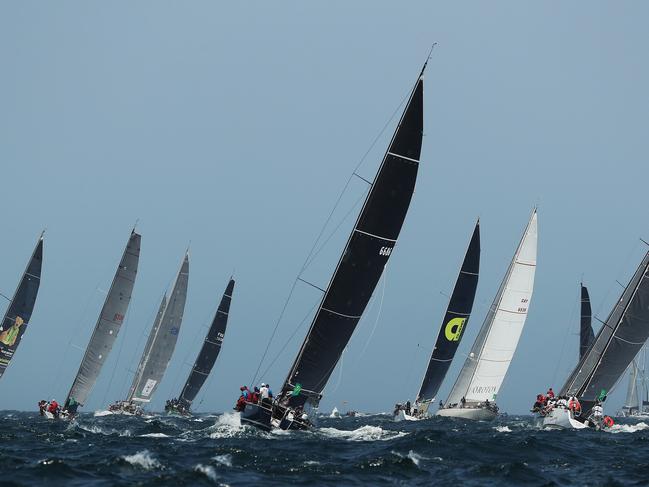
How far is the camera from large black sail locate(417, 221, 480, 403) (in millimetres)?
53094

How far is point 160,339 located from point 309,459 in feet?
137

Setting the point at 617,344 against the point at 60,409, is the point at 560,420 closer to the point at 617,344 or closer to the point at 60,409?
the point at 617,344

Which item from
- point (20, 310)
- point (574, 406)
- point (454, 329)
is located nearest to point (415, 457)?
point (574, 406)

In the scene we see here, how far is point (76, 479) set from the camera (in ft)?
60.2

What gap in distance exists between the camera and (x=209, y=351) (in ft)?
213

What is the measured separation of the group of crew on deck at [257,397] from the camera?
30.6 meters

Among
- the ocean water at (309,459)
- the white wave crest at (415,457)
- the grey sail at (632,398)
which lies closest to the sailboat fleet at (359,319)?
the ocean water at (309,459)

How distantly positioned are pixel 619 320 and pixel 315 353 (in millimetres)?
16525

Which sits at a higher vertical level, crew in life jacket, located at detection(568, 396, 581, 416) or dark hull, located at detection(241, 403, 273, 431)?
crew in life jacket, located at detection(568, 396, 581, 416)

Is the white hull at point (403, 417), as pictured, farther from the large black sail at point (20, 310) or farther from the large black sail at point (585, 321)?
the large black sail at point (20, 310)

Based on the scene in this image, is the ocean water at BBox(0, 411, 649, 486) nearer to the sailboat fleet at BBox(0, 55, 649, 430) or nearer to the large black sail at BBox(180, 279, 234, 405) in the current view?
the sailboat fleet at BBox(0, 55, 649, 430)

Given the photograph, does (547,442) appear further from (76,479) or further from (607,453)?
(76,479)

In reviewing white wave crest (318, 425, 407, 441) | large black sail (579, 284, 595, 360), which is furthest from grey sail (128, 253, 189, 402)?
white wave crest (318, 425, 407, 441)

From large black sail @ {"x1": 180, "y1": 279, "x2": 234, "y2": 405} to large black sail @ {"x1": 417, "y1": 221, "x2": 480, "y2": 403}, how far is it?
16.3 metres
